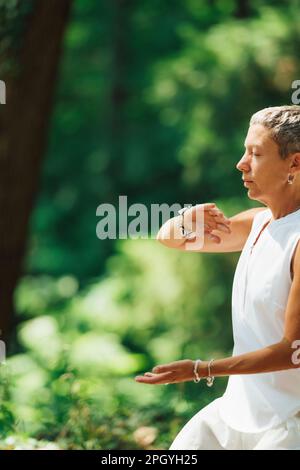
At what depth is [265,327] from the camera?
9.57 feet

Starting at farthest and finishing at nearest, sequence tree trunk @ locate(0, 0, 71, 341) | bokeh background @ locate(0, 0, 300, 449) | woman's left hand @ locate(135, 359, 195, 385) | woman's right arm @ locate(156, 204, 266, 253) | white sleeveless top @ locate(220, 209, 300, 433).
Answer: tree trunk @ locate(0, 0, 71, 341) < bokeh background @ locate(0, 0, 300, 449) < woman's right arm @ locate(156, 204, 266, 253) < white sleeveless top @ locate(220, 209, 300, 433) < woman's left hand @ locate(135, 359, 195, 385)

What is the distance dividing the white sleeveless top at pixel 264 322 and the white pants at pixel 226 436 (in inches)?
1.0

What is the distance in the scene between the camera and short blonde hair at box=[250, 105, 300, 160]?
9.61ft

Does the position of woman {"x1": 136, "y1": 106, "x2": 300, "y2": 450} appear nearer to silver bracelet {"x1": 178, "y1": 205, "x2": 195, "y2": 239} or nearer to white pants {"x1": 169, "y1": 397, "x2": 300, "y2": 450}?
white pants {"x1": 169, "y1": 397, "x2": 300, "y2": 450}

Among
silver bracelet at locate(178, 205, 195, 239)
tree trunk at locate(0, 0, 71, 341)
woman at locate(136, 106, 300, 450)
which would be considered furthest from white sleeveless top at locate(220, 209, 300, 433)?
tree trunk at locate(0, 0, 71, 341)

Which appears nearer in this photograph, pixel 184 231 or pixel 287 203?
pixel 287 203

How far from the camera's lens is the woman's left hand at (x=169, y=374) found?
2773 mm

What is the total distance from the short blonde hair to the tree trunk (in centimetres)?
369

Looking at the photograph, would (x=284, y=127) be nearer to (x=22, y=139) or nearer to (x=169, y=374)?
(x=169, y=374)

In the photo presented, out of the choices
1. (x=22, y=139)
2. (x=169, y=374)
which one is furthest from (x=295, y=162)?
(x=22, y=139)

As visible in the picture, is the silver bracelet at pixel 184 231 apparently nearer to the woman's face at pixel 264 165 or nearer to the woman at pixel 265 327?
the woman at pixel 265 327

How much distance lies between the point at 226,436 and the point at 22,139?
156 inches

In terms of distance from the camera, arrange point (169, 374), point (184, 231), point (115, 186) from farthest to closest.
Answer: point (115, 186) → point (184, 231) → point (169, 374)

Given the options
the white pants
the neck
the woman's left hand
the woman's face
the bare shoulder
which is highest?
the woman's face
